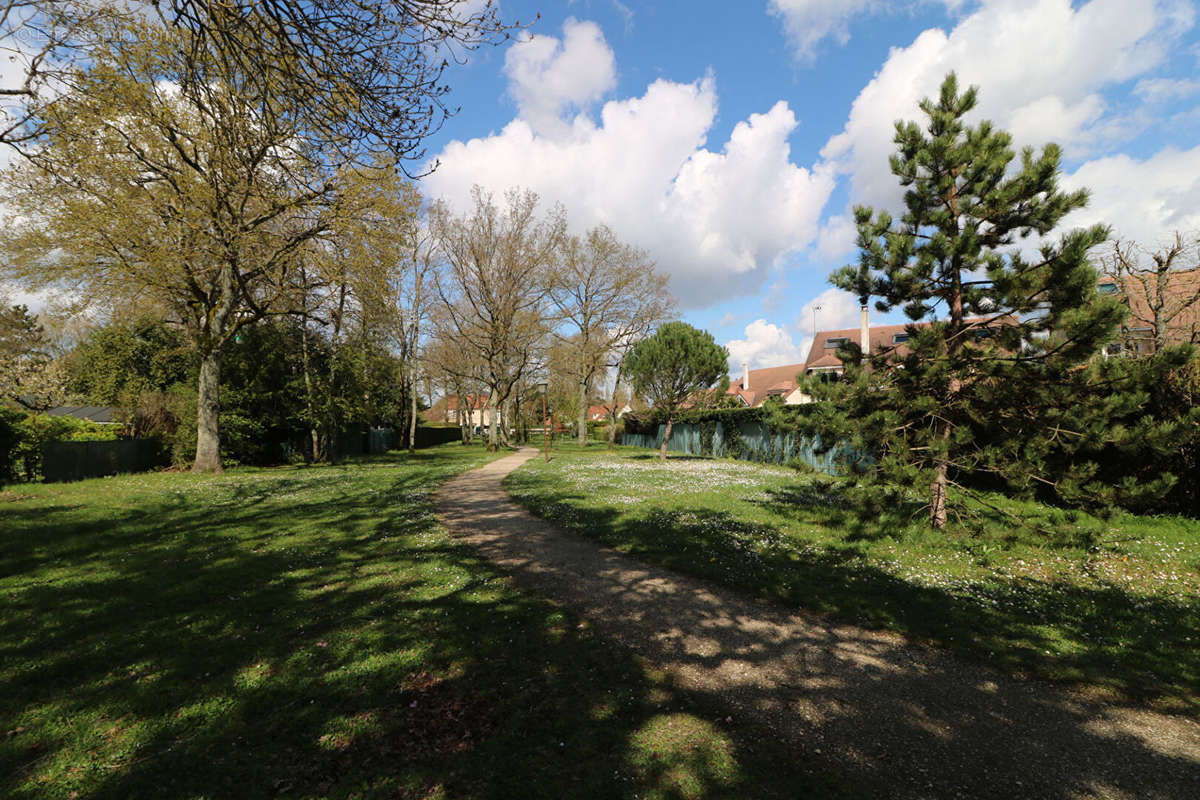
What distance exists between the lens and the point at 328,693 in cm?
359

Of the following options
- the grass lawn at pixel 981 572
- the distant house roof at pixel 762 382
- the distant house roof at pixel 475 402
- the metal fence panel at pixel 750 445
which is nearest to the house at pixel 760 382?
the distant house roof at pixel 762 382

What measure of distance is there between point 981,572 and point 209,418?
70.4 feet

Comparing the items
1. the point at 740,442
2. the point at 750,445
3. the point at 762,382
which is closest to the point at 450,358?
the point at 740,442

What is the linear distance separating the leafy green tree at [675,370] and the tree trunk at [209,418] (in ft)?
57.4

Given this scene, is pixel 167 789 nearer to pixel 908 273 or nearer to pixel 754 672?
pixel 754 672

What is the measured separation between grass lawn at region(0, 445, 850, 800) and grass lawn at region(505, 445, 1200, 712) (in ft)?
9.30

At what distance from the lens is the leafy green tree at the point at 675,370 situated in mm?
23703

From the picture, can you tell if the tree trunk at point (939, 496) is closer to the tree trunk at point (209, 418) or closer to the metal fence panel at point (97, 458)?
the tree trunk at point (209, 418)

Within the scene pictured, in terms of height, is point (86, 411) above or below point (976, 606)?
above

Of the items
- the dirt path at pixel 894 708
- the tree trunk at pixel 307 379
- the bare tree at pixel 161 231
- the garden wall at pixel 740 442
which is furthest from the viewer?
the tree trunk at pixel 307 379

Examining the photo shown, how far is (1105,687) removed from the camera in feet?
12.9

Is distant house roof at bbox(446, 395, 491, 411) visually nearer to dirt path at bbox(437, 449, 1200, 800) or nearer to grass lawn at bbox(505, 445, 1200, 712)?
grass lawn at bbox(505, 445, 1200, 712)

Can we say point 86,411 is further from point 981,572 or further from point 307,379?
point 981,572

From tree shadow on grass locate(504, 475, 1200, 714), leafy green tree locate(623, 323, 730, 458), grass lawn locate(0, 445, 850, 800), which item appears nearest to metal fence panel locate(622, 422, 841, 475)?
leafy green tree locate(623, 323, 730, 458)
